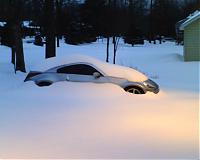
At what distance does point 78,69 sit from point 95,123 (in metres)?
5.40

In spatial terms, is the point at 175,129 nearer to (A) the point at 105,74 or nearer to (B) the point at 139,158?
(B) the point at 139,158

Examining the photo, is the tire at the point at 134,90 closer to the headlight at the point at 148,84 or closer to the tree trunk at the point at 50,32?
the headlight at the point at 148,84

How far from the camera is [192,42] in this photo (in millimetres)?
33094

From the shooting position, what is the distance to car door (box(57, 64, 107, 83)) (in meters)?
14.6

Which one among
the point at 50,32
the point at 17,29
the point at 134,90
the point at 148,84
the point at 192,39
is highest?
the point at 17,29

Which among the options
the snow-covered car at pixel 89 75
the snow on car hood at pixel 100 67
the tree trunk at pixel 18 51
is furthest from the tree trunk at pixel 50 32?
the snow-covered car at pixel 89 75

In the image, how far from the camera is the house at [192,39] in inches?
1294

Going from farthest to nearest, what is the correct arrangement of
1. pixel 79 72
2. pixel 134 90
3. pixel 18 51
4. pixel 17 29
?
pixel 18 51, pixel 17 29, pixel 79 72, pixel 134 90

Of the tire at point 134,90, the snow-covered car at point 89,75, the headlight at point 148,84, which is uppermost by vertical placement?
the snow-covered car at point 89,75

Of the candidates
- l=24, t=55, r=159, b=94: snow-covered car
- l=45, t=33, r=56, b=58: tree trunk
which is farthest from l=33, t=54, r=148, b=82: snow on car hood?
l=45, t=33, r=56, b=58: tree trunk

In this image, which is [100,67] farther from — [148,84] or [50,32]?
[50,32]

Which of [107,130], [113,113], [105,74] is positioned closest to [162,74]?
[105,74]

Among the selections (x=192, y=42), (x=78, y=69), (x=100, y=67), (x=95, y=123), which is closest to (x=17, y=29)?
(x=78, y=69)

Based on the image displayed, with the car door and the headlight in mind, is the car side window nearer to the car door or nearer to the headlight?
the car door
